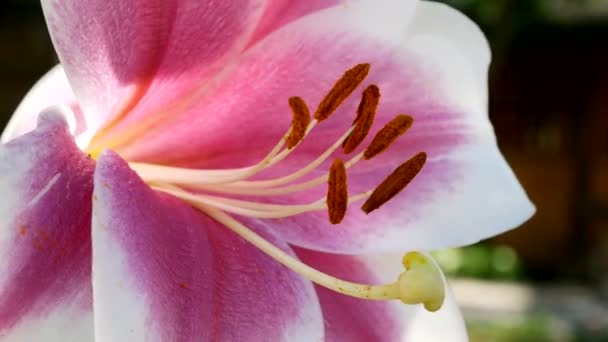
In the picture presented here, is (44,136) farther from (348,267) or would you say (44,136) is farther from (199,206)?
(348,267)

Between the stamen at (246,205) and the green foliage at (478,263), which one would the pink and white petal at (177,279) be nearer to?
the stamen at (246,205)

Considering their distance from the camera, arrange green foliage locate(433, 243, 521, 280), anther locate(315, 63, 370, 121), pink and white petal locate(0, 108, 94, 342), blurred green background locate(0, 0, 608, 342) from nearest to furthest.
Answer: pink and white petal locate(0, 108, 94, 342) → anther locate(315, 63, 370, 121) → blurred green background locate(0, 0, 608, 342) → green foliage locate(433, 243, 521, 280)

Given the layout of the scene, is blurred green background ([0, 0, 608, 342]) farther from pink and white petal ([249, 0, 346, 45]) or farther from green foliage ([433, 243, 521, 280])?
pink and white petal ([249, 0, 346, 45])

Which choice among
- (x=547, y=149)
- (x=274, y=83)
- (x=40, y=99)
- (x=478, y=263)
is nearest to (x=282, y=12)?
(x=274, y=83)

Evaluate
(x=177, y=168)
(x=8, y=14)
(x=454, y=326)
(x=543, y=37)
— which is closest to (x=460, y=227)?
(x=454, y=326)

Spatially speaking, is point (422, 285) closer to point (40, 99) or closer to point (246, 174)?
point (246, 174)

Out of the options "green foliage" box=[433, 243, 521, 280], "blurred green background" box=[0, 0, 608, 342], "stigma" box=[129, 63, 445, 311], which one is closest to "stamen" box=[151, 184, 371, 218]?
"stigma" box=[129, 63, 445, 311]

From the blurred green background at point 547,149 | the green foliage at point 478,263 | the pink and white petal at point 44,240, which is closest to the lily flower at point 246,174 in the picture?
the pink and white petal at point 44,240
